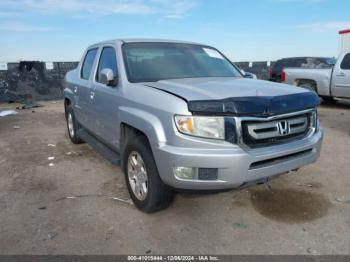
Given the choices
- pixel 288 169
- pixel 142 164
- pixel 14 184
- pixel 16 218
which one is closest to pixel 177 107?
pixel 142 164

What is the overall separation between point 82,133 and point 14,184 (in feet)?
4.82

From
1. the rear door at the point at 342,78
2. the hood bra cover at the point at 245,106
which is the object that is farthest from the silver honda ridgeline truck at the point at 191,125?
the rear door at the point at 342,78

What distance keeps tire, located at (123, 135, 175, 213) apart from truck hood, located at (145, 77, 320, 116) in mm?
645

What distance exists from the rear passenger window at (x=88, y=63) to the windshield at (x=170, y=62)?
1269 mm

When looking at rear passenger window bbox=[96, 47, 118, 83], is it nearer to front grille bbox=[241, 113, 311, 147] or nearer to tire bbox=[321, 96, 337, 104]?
front grille bbox=[241, 113, 311, 147]

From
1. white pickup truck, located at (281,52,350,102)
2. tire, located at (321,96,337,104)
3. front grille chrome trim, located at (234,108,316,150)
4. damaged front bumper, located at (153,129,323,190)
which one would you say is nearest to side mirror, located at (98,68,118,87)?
damaged front bumper, located at (153,129,323,190)

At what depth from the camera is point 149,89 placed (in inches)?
140

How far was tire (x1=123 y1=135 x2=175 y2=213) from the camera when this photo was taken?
3.44m

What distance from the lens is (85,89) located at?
5375 mm

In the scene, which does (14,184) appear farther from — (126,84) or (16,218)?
(126,84)

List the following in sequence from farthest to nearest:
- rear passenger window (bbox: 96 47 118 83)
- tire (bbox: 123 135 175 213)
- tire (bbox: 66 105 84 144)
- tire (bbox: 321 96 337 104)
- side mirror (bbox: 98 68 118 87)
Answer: tire (bbox: 321 96 337 104) < tire (bbox: 66 105 84 144) < rear passenger window (bbox: 96 47 118 83) < side mirror (bbox: 98 68 118 87) < tire (bbox: 123 135 175 213)

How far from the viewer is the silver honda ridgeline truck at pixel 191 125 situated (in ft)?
9.98

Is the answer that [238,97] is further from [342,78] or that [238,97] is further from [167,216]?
[342,78]

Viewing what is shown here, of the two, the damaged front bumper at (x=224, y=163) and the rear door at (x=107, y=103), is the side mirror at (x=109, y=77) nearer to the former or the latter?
the rear door at (x=107, y=103)
